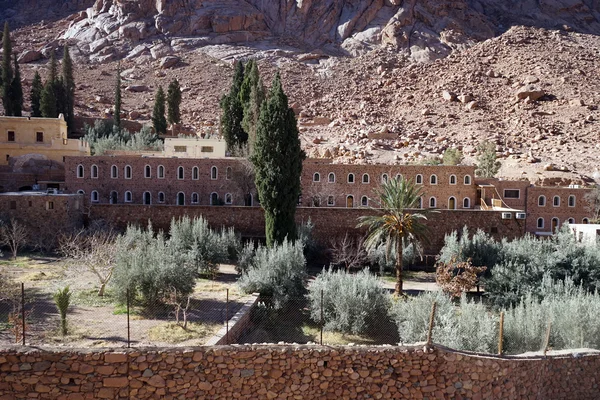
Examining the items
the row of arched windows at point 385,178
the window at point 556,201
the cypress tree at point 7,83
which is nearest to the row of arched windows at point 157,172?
the row of arched windows at point 385,178

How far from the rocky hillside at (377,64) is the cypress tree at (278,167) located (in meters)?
26.0

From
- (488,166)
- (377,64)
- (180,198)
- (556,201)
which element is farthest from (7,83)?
(377,64)

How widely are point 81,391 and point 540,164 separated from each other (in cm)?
4990

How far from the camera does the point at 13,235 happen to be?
981 inches

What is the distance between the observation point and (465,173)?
39.3m

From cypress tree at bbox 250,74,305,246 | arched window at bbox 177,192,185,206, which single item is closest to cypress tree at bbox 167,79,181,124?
arched window at bbox 177,192,185,206

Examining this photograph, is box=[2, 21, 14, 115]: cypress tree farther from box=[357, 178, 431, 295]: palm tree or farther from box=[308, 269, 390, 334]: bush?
box=[308, 269, 390, 334]: bush

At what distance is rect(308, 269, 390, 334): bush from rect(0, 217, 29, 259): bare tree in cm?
1448

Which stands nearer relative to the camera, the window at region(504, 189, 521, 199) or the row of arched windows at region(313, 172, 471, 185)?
the window at region(504, 189, 521, 199)

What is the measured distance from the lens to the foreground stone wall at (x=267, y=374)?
35.0ft

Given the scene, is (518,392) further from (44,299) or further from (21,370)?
(44,299)

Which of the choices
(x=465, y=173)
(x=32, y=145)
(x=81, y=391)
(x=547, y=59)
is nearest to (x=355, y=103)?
(x=547, y=59)

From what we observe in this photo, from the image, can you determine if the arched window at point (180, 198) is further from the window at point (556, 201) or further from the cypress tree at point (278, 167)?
the window at point (556, 201)

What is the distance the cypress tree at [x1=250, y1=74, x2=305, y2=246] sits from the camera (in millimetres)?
27016
